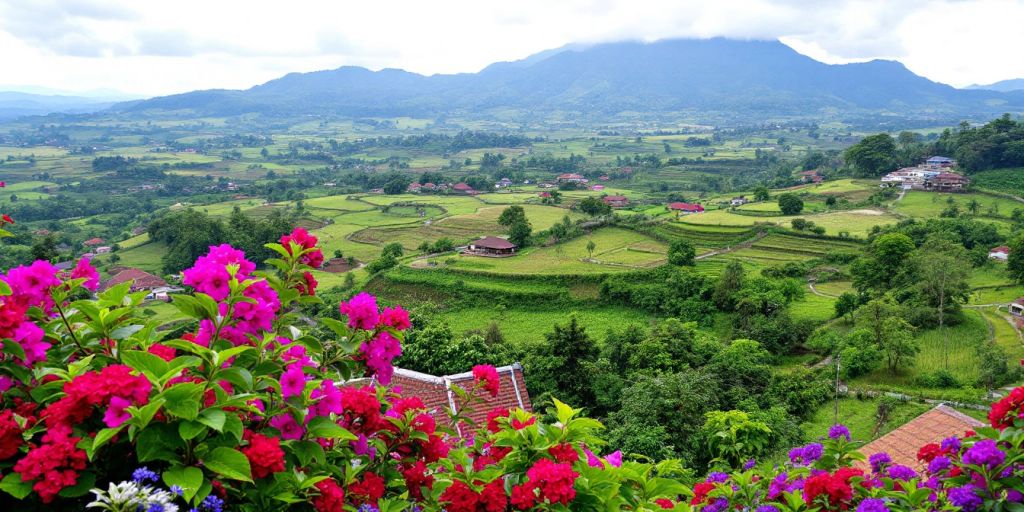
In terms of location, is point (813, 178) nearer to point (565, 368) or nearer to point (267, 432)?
point (565, 368)

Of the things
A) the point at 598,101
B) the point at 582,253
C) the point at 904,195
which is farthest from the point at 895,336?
the point at 598,101

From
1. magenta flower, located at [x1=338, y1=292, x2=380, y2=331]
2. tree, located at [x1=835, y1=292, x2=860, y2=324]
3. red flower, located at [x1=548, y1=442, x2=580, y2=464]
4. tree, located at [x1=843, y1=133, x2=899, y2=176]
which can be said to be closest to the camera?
red flower, located at [x1=548, y1=442, x2=580, y2=464]

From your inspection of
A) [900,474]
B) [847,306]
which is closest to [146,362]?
[900,474]

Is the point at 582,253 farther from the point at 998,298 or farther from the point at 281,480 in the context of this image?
the point at 281,480

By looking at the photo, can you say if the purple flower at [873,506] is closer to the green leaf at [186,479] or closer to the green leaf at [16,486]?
the green leaf at [186,479]

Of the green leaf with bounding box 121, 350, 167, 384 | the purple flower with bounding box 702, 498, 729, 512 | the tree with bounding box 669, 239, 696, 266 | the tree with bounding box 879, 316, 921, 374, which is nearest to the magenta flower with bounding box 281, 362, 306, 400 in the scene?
the green leaf with bounding box 121, 350, 167, 384

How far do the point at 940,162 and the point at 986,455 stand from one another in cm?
5151

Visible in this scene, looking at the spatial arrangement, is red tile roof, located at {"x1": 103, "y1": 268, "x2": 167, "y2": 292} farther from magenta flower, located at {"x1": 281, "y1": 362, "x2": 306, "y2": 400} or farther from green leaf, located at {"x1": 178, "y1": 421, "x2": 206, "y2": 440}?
green leaf, located at {"x1": 178, "y1": 421, "x2": 206, "y2": 440}

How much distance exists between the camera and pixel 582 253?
29031 mm

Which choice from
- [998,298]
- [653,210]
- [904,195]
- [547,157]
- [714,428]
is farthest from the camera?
[547,157]

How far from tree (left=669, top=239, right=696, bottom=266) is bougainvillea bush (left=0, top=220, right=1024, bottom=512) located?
73.6 ft

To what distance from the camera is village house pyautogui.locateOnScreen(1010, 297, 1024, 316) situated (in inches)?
687

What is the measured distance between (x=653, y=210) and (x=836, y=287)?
18.3m

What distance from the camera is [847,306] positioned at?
19016 mm
